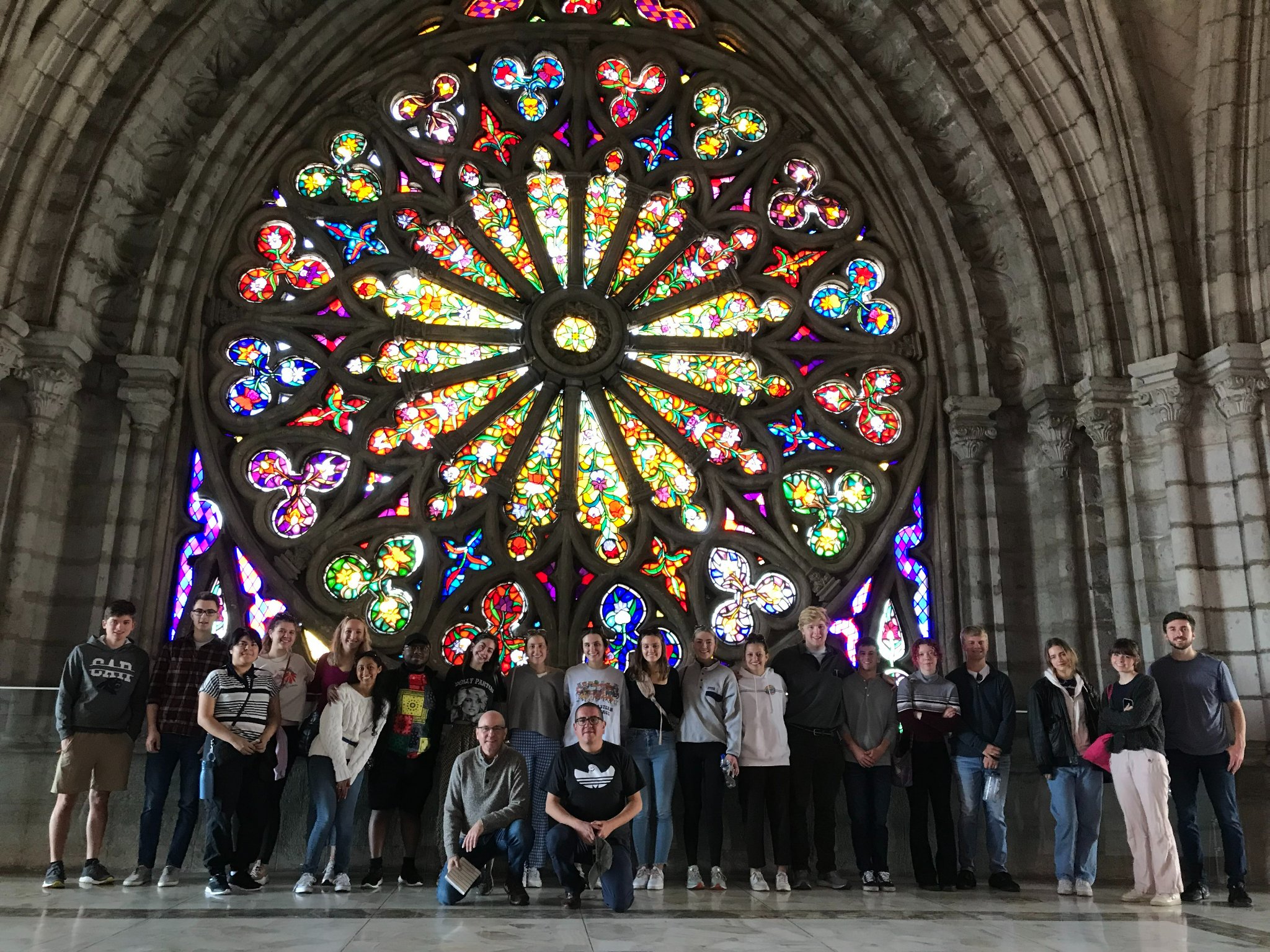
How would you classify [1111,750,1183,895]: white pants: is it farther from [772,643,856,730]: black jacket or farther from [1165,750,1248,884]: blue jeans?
[772,643,856,730]: black jacket

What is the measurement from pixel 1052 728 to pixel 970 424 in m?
3.93

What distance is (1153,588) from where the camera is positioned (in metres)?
8.70

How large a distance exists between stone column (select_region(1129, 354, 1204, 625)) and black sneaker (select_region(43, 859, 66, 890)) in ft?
23.2

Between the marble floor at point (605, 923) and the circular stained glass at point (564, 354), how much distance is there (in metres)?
4.01

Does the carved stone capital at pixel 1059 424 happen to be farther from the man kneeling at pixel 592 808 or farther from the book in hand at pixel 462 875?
the book in hand at pixel 462 875

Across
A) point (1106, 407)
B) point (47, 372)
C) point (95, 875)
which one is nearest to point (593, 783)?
point (95, 875)

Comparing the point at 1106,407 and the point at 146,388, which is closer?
the point at 146,388

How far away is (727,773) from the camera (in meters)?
6.46

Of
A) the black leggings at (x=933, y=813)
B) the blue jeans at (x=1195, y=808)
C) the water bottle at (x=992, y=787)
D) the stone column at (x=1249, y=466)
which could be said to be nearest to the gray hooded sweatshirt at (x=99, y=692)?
the black leggings at (x=933, y=813)

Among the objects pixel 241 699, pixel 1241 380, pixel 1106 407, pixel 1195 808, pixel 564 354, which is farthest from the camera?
pixel 564 354

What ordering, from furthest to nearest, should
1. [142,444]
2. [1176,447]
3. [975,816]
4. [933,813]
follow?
[142,444] < [1176,447] < [933,813] < [975,816]

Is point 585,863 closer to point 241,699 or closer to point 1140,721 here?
point 241,699

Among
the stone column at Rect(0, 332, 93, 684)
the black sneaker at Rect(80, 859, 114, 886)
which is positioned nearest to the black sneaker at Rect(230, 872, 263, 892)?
the black sneaker at Rect(80, 859, 114, 886)

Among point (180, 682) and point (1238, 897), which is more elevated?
point (180, 682)
